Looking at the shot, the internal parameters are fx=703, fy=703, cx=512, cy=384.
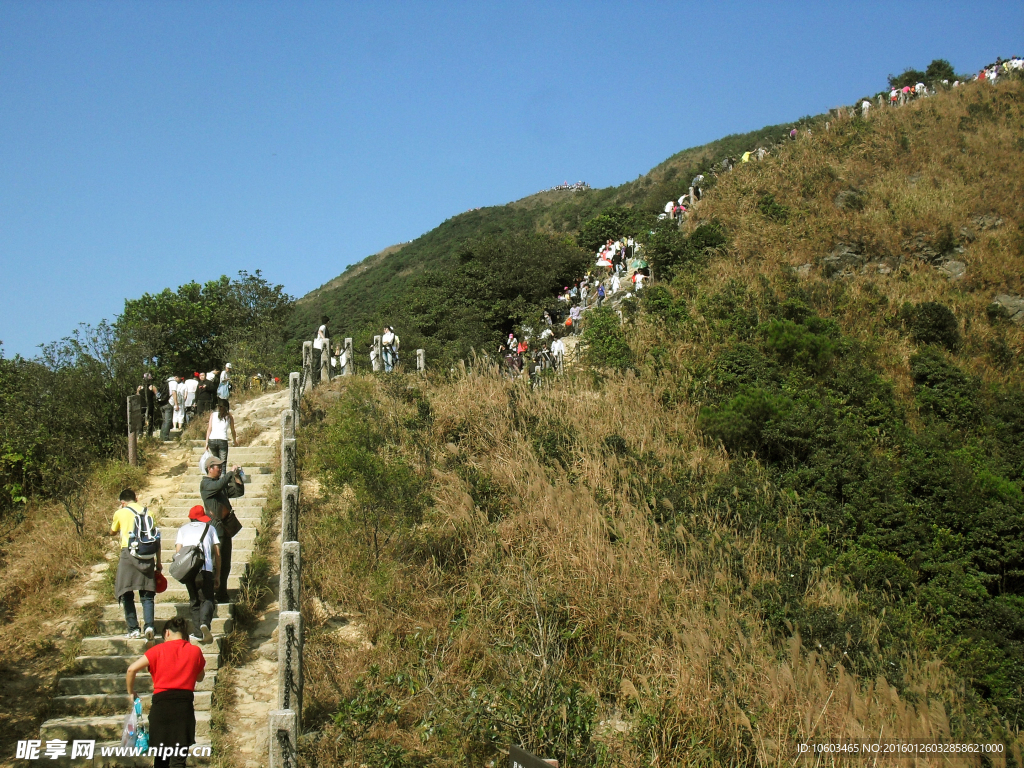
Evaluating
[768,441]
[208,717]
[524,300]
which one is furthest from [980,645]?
[524,300]

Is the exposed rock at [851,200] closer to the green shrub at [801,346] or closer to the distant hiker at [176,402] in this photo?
the green shrub at [801,346]

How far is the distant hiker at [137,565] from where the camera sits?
6.68 m

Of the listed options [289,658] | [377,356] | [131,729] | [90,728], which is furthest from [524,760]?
[377,356]

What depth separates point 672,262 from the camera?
58.3 ft

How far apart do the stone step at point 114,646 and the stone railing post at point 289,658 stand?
1786 mm

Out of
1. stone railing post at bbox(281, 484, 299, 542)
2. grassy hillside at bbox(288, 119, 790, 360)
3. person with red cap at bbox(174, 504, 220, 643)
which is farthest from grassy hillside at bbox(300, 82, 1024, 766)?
grassy hillside at bbox(288, 119, 790, 360)

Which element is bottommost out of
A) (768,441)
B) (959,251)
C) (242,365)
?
(768,441)

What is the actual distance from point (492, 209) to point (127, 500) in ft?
232

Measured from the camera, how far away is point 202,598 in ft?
22.2

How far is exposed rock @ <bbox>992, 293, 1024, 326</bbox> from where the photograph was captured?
1485 cm

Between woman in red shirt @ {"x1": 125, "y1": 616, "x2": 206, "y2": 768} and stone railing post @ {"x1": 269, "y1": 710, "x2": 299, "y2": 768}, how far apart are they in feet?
1.86

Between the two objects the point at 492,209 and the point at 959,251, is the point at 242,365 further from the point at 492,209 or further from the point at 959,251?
the point at 492,209

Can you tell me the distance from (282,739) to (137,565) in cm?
261

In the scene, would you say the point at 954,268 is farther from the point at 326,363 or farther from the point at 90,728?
the point at 90,728
